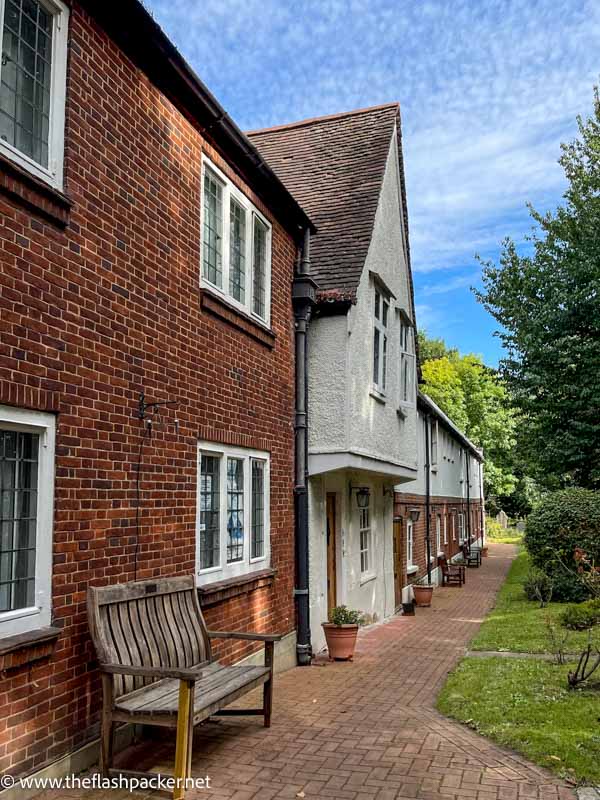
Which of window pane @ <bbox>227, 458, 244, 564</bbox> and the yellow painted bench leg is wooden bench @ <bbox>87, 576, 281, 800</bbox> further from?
window pane @ <bbox>227, 458, 244, 564</bbox>

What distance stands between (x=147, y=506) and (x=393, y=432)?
24.6 feet

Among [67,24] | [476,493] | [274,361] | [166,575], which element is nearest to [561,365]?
[274,361]

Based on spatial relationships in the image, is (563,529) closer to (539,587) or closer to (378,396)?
(539,587)

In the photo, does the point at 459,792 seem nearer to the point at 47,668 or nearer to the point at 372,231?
the point at 47,668

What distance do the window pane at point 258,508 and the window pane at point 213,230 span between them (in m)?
2.51

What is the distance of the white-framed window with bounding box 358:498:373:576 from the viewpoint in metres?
14.2

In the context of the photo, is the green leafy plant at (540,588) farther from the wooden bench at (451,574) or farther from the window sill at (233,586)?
the window sill at (233,586)

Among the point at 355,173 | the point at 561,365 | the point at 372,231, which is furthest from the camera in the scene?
the point at 561,365

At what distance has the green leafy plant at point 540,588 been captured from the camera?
644 inches

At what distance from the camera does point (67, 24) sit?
5.33m

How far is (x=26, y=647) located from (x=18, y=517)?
2.70 feet

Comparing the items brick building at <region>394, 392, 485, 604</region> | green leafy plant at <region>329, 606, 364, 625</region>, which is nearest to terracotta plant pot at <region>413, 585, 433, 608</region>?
brick building at <region>394, 392, 485, 604</region>

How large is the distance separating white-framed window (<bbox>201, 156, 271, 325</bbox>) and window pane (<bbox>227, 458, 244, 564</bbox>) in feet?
6.22

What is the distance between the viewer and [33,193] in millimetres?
4777
